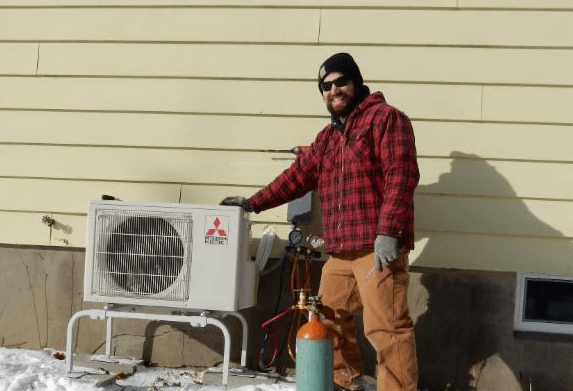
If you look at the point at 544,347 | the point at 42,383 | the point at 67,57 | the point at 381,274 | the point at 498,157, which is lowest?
the point at 42,383

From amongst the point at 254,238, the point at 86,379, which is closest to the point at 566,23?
the point at 254,238

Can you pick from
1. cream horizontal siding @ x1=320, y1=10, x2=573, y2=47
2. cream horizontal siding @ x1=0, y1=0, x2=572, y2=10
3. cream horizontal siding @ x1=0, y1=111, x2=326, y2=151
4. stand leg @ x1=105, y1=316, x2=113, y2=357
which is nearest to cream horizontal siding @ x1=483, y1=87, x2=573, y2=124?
cream horizontal siding @ x1=320, y1=10, x2=573, y2=47

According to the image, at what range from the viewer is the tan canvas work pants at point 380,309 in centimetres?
370

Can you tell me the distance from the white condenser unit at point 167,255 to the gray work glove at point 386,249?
2.64 ft

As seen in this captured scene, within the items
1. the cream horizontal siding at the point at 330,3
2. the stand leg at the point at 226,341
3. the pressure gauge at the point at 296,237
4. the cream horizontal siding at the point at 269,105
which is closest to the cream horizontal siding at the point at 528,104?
the cream horizontal siding at the point at 269,105

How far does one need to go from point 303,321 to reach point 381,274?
1042 millimetres

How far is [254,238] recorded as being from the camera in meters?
4.71

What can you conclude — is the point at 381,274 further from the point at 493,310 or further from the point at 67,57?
the point at 67,57

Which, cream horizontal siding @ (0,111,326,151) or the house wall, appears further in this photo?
cream horizontal siding @ (0,111,326,151)

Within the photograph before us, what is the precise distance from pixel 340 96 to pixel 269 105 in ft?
2.60

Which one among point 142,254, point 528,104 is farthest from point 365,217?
point 528,104

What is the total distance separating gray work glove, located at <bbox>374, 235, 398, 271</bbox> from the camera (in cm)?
363

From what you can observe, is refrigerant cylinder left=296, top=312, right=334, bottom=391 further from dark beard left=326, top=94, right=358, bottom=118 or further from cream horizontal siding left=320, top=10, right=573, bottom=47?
cream horizontal siding left=320, top=10, right=573, bottom=47

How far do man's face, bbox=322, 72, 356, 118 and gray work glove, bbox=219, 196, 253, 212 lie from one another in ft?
2.33
